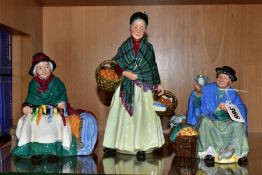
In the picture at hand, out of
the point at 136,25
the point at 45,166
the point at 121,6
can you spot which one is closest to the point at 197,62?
the point at 121,6

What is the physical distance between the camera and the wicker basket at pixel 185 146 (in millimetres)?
1379

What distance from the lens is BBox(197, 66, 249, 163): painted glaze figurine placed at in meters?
1.33

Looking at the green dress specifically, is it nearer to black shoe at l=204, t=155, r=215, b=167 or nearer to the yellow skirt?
the yellow skirt

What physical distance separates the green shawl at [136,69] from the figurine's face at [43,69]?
0.75 feet

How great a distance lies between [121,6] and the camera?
1.89m

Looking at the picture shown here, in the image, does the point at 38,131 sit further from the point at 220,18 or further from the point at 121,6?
the point at 220,18

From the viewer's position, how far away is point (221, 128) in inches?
53.4

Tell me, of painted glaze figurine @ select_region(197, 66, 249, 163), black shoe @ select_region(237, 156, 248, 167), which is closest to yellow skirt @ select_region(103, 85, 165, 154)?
painted glaze figurine @ select_region(197, 66, 249, 163)

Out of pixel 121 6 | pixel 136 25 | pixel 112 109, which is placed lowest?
pixel 112 109

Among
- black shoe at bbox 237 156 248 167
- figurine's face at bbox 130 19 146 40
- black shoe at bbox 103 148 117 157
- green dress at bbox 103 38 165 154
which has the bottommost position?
black shoe at bbox 237 156 248 167

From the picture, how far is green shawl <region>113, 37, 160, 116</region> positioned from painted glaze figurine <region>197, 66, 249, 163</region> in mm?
197

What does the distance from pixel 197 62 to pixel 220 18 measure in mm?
218

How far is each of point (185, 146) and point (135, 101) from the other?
0.73ft

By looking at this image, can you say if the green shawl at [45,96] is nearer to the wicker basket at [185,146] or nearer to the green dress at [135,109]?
the green dress at [135,109]
